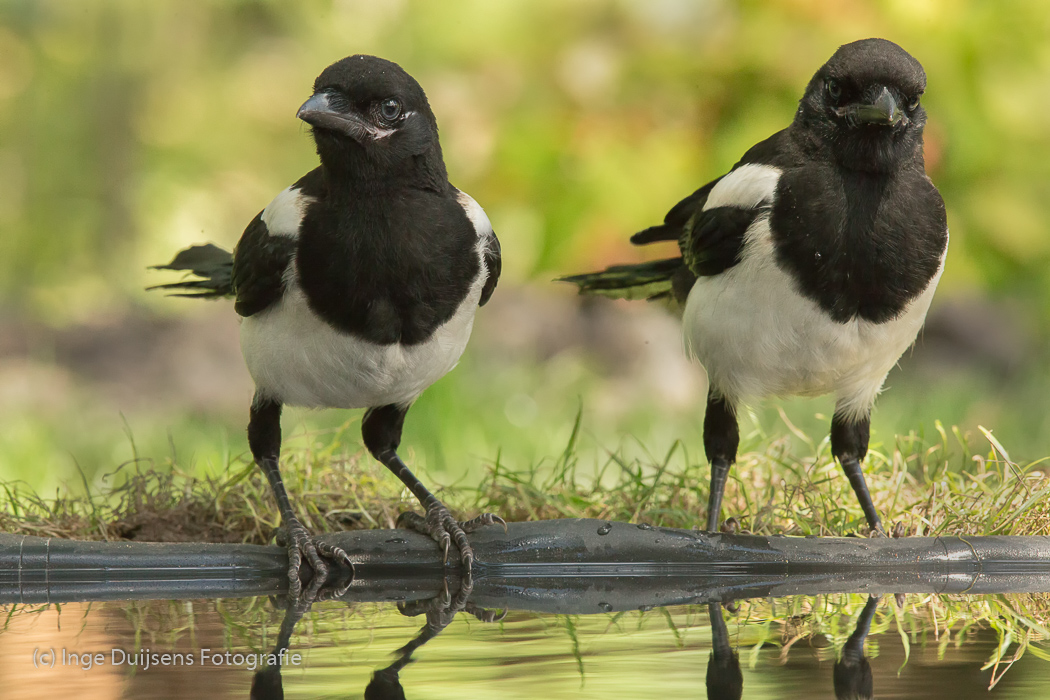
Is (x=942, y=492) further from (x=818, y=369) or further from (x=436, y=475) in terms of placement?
(x=436, y=475)

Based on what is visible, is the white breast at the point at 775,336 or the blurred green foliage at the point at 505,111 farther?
the blurred green foliage at the point at 505,111

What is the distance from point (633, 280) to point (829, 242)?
0.93 metres

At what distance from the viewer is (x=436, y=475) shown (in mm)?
4539

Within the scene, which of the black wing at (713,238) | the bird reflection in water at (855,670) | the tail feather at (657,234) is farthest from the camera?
the tail feather at (657,234)

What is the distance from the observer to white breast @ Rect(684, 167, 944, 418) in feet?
10.0

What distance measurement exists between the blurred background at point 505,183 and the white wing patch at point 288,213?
3.85 feet

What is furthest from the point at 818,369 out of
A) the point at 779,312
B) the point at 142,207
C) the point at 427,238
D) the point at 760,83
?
the point at 142,207

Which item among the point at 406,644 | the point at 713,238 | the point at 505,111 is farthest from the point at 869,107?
the point at 505,111

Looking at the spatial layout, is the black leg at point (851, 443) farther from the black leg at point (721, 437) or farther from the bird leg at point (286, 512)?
the bird leg at point (286, 512)

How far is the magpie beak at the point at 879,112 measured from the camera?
112 inches

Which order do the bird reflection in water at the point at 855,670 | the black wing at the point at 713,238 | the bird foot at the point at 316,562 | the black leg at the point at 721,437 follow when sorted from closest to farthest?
the bird reflection in water at the point at 855,670 → the bird foot at the point at 316,562 → the black wing at the point at 713,238 → the black leg at the point at 721,437

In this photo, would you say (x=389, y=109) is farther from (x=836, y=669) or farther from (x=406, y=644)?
(x=836, y=669)

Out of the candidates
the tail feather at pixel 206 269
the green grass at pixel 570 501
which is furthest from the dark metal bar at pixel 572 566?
the tail feather at pixel 206 269

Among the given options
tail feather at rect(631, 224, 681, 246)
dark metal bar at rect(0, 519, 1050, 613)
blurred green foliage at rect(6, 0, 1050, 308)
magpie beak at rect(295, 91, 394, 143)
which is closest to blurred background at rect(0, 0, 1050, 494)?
blurred green foliage at rect(6, 0, 1050, 308)
